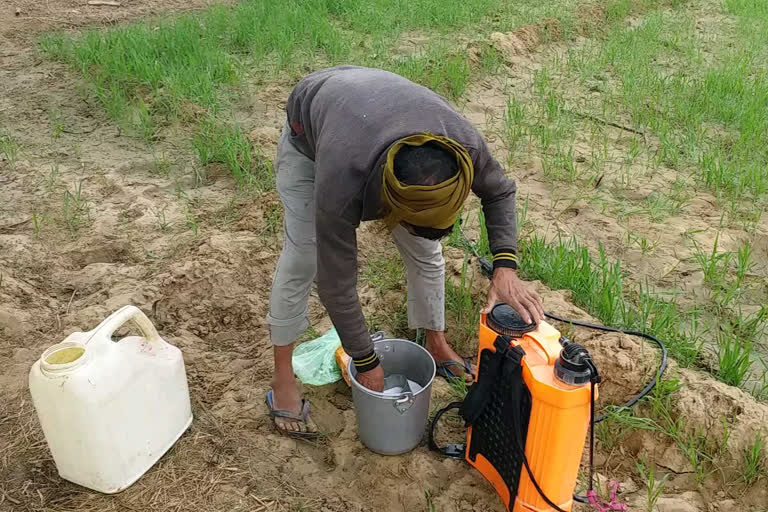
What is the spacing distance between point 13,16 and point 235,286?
4.69 m

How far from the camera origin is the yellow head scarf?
4.36 feet

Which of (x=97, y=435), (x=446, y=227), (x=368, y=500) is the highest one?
(x=446, y=227)

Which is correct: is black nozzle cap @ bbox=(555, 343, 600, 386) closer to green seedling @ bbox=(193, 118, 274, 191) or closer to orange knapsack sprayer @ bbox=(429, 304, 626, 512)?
orange knapsack sprayer @ bbox=(429, 304, 626, 512)

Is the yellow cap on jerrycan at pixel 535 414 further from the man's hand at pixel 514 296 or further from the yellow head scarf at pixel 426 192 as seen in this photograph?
the yellow head scarf at pixel 426 192

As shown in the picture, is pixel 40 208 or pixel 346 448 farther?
pixel 40 208

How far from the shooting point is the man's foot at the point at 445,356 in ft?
7.72

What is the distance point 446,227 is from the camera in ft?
4.97

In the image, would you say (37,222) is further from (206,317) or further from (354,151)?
(354,151)

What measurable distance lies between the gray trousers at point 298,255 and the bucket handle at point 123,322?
1.23 feet

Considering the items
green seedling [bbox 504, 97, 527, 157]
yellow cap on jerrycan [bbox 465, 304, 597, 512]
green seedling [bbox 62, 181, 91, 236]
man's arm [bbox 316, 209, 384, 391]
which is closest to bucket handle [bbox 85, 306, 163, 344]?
man's arm [bbox 316, 209, 384, 391]

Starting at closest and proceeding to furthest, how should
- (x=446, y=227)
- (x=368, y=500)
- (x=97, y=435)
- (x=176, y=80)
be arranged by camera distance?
(x=446, y=227) < (x=97, y=435) < (x=368, y=500) < (x=176, y=80)

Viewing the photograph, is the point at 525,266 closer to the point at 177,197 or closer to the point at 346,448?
the point at 346,448

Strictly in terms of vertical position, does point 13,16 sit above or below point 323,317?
above

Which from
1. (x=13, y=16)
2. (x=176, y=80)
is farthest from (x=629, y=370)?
(x=13, y=16)
